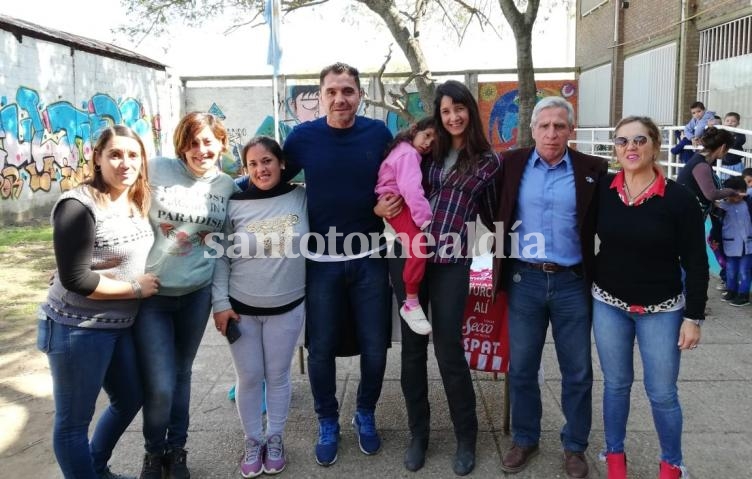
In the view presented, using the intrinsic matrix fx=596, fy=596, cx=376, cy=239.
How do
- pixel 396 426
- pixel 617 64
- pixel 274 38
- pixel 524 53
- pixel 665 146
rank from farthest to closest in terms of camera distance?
pixel 617 64 < pixel 524 53 < pixel 665 146 < pixel 274 38 < pixel 396 426

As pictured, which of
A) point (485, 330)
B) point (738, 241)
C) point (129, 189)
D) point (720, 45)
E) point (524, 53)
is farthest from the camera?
point (720, 45)

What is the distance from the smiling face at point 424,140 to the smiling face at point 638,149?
95 centimetres

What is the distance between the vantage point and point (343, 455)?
3492mm

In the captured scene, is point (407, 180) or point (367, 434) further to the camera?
point (367, 434)

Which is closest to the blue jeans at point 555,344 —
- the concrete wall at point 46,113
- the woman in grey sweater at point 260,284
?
the woman in grey sweater at point 260,284

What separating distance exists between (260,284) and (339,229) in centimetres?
52

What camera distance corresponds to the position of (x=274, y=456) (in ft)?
10.9

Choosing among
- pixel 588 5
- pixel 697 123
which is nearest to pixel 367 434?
pixel 697 123

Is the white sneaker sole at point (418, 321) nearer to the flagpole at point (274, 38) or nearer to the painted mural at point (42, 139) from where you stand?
the flagpole at point (274, 38)

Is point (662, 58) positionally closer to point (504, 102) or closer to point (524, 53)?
point (524, 53)

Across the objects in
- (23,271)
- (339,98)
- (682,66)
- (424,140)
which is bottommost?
(23,271)

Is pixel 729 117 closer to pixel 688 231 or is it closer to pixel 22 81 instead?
pixel 688 231

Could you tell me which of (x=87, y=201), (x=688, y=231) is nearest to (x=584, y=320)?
(x=688, y=231)

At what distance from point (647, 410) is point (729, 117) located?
8.12 metres
